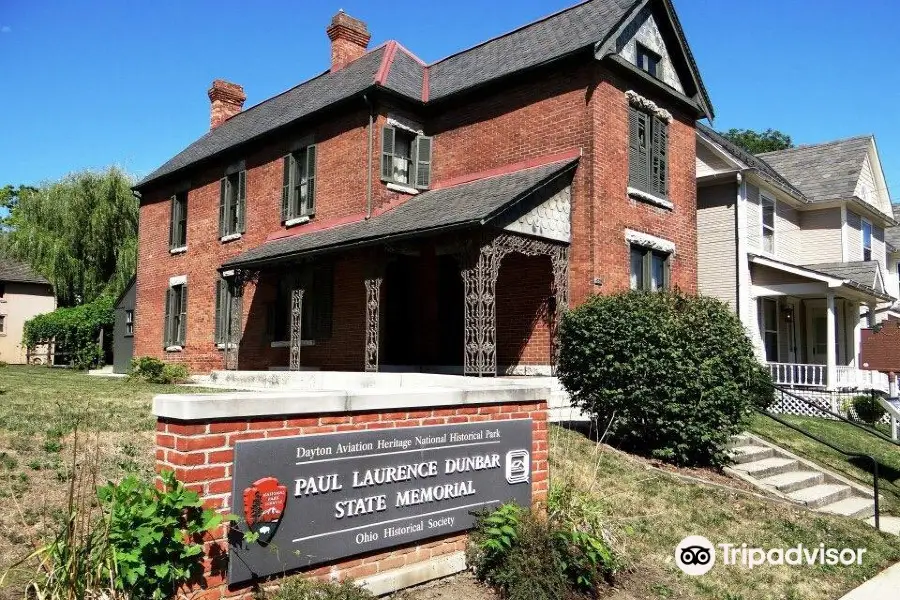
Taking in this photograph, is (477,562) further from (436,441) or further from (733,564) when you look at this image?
(733,564)

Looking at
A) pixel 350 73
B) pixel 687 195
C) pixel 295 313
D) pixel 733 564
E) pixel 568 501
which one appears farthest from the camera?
pixel 350 73

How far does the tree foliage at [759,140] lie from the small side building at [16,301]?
5057 centimetres

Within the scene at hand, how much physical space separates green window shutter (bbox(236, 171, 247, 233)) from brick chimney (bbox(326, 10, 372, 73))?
4.18 m

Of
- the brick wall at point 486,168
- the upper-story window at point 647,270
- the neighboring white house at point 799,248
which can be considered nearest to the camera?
the brick wall at point 486,168

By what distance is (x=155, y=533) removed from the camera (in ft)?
12.9

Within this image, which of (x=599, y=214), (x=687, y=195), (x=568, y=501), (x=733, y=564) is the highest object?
(x=687, y=195)

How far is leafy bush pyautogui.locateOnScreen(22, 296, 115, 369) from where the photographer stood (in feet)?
102

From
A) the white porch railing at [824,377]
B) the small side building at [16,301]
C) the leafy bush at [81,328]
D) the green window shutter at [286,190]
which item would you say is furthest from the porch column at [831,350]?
the small side building at [16,301]

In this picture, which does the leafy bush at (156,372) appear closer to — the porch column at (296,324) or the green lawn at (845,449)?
the porch column at (296,324)

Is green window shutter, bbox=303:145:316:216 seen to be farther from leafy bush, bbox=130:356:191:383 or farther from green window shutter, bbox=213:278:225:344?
Answer: leafy bush, bbox=130:356:191:383

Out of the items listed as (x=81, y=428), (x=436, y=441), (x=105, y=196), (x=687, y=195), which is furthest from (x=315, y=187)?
(x=105, y=196)

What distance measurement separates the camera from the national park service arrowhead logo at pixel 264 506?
441 centimetres

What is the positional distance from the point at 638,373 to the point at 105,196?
116 ft

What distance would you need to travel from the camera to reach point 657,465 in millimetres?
9500
